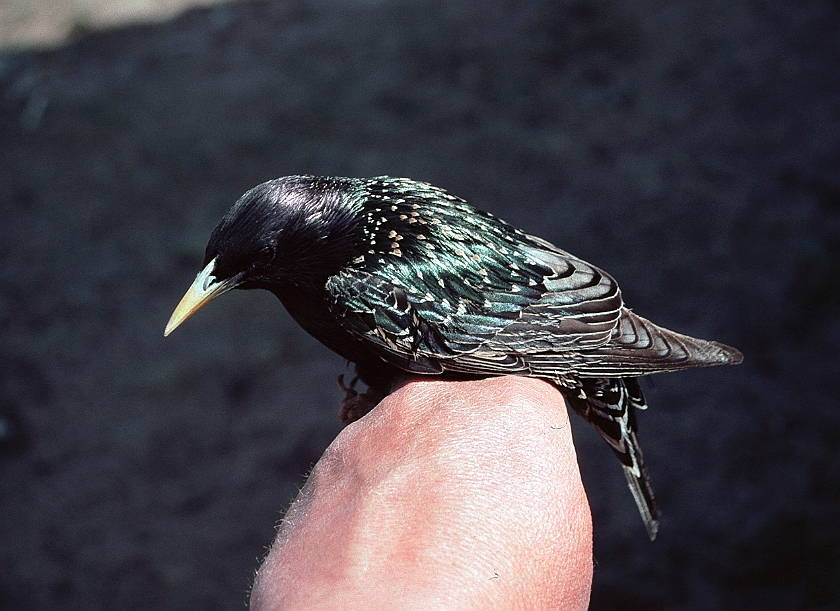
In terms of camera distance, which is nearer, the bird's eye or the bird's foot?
the bird's eye

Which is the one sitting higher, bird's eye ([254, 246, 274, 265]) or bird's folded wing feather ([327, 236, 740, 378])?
bird's eye ([254, 246, 274, 265])

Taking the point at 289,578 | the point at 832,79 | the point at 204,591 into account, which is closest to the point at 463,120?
the point at 832,79

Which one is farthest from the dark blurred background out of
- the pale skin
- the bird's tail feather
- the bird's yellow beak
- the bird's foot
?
the pale skin

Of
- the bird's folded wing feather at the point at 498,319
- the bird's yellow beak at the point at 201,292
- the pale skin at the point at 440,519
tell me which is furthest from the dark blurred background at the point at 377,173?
the pale skin at the point at 440,519

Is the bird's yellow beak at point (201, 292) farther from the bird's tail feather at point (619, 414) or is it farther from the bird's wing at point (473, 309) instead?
the bird's tail feather at point (619, 414)

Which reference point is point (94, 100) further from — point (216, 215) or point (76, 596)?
point (76, 596)

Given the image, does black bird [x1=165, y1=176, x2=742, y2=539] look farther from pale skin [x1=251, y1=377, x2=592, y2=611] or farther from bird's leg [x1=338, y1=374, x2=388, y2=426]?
pale skin [x1=251, y1=377, x2=592, y2=611]

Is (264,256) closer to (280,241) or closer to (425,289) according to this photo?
(280,241)
